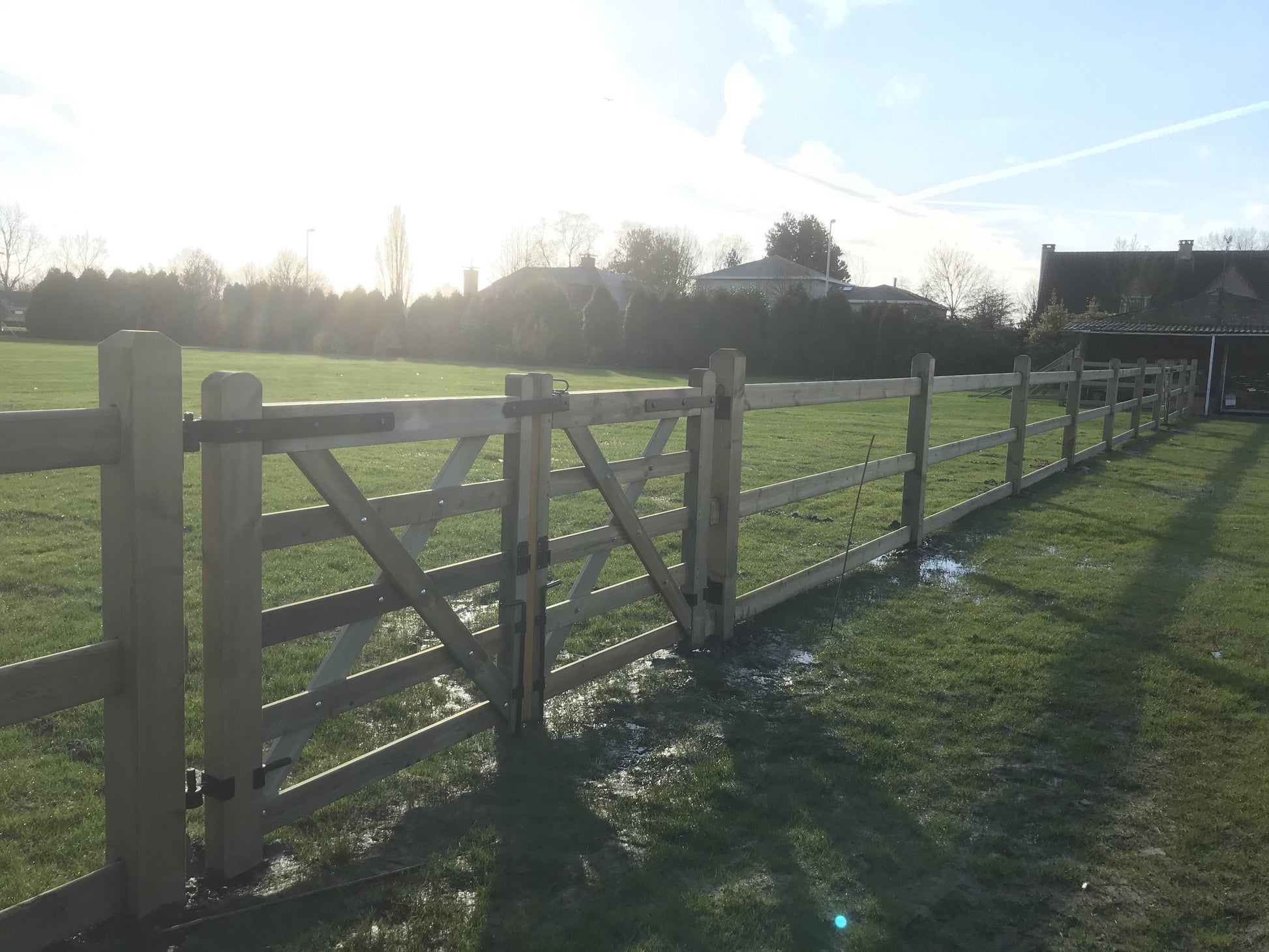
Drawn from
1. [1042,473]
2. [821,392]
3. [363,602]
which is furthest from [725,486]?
[1042,473]

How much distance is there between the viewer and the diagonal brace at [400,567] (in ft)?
10.3

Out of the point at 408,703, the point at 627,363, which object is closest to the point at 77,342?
the point at 627,363

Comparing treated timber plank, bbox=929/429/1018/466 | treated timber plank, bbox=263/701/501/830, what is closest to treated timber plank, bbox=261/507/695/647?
treated timber plank, bbox=263/701/501/830

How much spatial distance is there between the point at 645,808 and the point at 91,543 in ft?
17.1

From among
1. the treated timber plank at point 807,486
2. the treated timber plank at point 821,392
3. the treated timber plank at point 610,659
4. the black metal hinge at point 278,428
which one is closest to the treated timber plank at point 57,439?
the black metal hinge at point 278,428

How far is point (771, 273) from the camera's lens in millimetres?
68562

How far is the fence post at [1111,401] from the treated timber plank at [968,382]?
6.01m

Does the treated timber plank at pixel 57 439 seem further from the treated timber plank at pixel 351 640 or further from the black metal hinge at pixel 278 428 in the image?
the treated timber plank at pixel 351 640

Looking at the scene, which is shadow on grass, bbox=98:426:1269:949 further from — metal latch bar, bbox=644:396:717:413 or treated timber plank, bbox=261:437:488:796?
metal latch bar, bbox=644:396:717:413

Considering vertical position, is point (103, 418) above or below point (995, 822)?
above

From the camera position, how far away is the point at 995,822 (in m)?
3.60

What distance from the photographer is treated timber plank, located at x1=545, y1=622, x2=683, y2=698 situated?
179 inches

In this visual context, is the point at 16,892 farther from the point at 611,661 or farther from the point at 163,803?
the point at 611,661

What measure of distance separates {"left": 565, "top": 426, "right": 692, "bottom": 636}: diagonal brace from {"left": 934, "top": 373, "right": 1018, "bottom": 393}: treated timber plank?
3.72 metres
